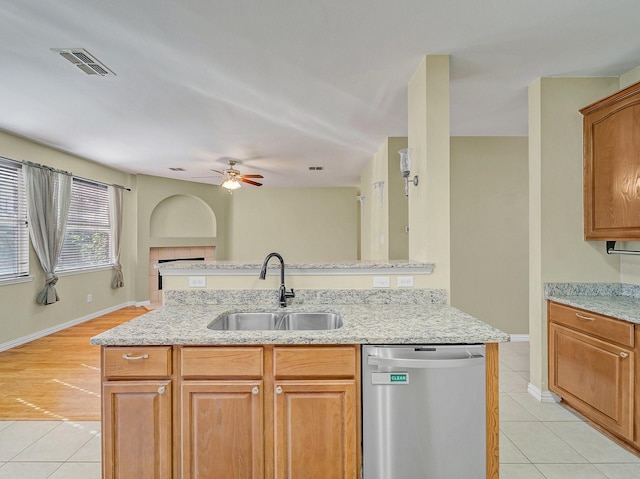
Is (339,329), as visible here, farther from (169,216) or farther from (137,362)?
(169,216)

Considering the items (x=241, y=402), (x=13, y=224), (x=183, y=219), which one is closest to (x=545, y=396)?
(x=241, y=402)

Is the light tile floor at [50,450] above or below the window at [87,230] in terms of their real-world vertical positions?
below

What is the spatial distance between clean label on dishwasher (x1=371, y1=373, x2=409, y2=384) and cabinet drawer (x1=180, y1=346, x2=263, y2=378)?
52 centimetres

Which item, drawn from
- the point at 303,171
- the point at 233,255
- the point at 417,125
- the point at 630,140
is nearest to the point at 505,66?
the point at 417,125

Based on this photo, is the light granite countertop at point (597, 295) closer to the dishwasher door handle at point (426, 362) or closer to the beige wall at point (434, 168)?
the beige wall at point (434, 168)

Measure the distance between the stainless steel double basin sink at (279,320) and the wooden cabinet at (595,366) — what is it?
1739mm

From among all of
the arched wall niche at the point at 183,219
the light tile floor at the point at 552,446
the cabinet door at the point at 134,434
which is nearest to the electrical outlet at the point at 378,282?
the light tile floor at the point at 552,446

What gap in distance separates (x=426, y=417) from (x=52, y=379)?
11.8 feet

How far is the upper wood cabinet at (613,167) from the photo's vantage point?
239 cm

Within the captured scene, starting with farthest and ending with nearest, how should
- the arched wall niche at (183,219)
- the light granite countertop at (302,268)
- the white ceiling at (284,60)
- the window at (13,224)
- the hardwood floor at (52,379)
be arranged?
the arched wall niche at (183,219) < the window at (13,224) < the hardwood floor at (52,379) < the light granite countertop at (302,268) < the white ceiling at (284,60)

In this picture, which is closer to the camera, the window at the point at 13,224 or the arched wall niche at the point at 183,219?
the window at the point at 13,224

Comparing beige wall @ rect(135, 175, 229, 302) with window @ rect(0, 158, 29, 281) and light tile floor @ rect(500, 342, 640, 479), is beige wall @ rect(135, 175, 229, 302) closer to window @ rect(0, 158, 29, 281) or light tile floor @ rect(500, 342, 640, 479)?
window @ rect(0, 158, 29, 281)

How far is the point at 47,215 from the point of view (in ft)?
16.1

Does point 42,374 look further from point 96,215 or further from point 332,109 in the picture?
point 332,109
